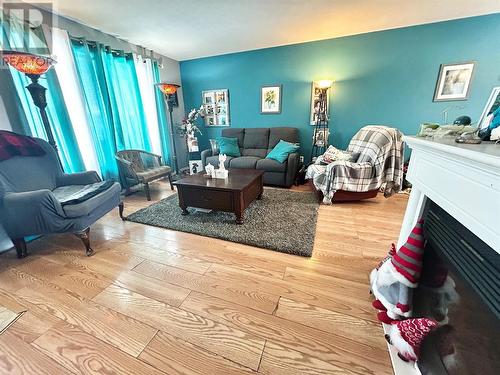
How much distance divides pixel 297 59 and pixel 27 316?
4.29 metres

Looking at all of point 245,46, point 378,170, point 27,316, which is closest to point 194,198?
point 27,316

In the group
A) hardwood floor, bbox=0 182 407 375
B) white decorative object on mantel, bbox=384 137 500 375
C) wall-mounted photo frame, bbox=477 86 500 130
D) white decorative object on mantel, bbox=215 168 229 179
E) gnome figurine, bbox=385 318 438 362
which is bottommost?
hardwood floor, bbox=0 182 407 375

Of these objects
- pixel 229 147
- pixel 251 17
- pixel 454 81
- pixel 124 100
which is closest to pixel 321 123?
pixel 229 147

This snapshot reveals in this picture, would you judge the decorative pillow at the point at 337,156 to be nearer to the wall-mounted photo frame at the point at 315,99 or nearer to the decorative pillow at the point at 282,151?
the decorative pillow at the point at 282,151

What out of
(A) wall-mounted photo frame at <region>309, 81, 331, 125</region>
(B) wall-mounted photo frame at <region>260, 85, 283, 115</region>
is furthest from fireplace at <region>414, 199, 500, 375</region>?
(B) wall-mounted photo frame at <region>260, 85, 283, 115</region>

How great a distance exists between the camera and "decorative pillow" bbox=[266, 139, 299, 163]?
323 cm

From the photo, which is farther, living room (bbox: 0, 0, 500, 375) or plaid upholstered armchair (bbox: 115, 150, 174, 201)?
plaid upholstered armchair (bbox: 115, 150, 174, 201)

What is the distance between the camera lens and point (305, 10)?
2.33 metres

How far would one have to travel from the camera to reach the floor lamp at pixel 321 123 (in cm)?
339

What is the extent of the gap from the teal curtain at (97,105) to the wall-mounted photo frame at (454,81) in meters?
4.79

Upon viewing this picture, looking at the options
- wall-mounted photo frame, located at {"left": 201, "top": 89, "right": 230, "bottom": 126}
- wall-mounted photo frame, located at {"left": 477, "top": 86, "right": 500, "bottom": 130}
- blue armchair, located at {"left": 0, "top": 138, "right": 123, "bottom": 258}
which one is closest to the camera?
wall-mounted photo frame, located at {"left": 477, "top": 86, "right": 500, "bottom": 130}

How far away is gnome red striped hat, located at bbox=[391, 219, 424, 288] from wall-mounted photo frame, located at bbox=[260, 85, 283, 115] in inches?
130

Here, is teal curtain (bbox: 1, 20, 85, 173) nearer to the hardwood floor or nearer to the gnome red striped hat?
the hardwood floor

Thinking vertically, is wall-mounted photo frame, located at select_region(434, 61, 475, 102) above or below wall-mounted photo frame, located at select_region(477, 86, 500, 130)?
above
